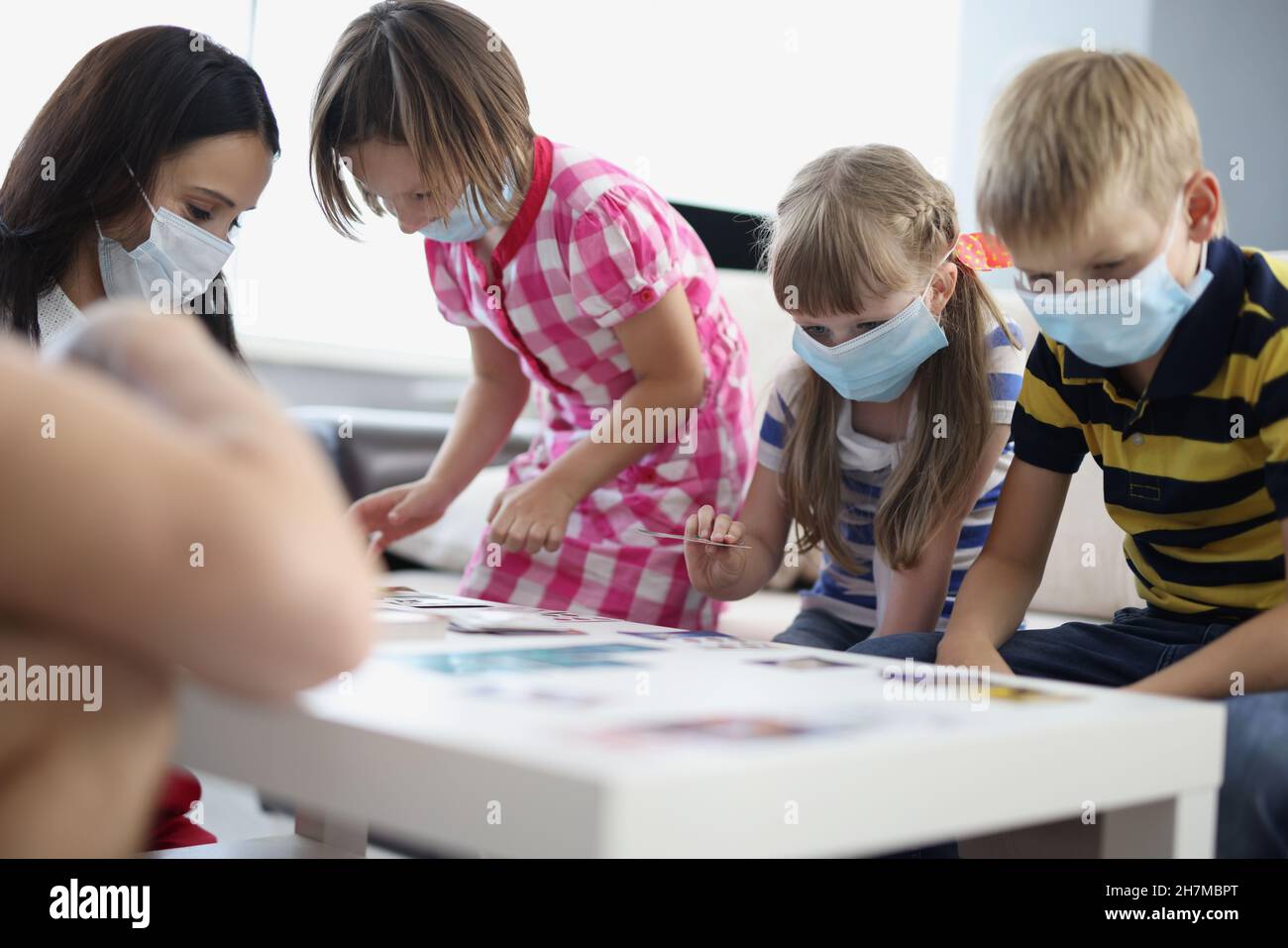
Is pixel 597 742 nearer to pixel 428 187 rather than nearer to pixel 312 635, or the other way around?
pixel 312 635

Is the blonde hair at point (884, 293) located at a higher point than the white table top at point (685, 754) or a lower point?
higher

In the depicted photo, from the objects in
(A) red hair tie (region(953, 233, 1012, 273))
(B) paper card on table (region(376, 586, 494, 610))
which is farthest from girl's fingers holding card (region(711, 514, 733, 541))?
(A) red hair tie (region(953, 233, 1012, 273))

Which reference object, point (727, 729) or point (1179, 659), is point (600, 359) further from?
point (727, 729)

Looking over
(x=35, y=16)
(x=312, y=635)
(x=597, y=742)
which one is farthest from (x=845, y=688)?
(x=35, y=16)

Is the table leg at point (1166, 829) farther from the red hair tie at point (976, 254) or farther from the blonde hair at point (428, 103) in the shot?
the blonde hair at point (428, 103)

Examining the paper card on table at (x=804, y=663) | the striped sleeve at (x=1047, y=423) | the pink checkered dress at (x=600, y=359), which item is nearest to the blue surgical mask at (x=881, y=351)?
the striped sleeve at (x=1047, y=423)

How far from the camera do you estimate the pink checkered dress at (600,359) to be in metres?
1.38

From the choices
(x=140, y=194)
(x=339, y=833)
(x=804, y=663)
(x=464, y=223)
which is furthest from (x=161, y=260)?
(x=804, y=663)

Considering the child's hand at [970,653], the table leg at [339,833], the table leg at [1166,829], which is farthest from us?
the table leg at [339,833]

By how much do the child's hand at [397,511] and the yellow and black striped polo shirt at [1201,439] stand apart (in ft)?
2.46

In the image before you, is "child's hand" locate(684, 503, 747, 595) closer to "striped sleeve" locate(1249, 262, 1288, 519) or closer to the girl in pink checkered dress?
the girl in pink checkered dress

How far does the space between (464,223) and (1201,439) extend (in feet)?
2.42
